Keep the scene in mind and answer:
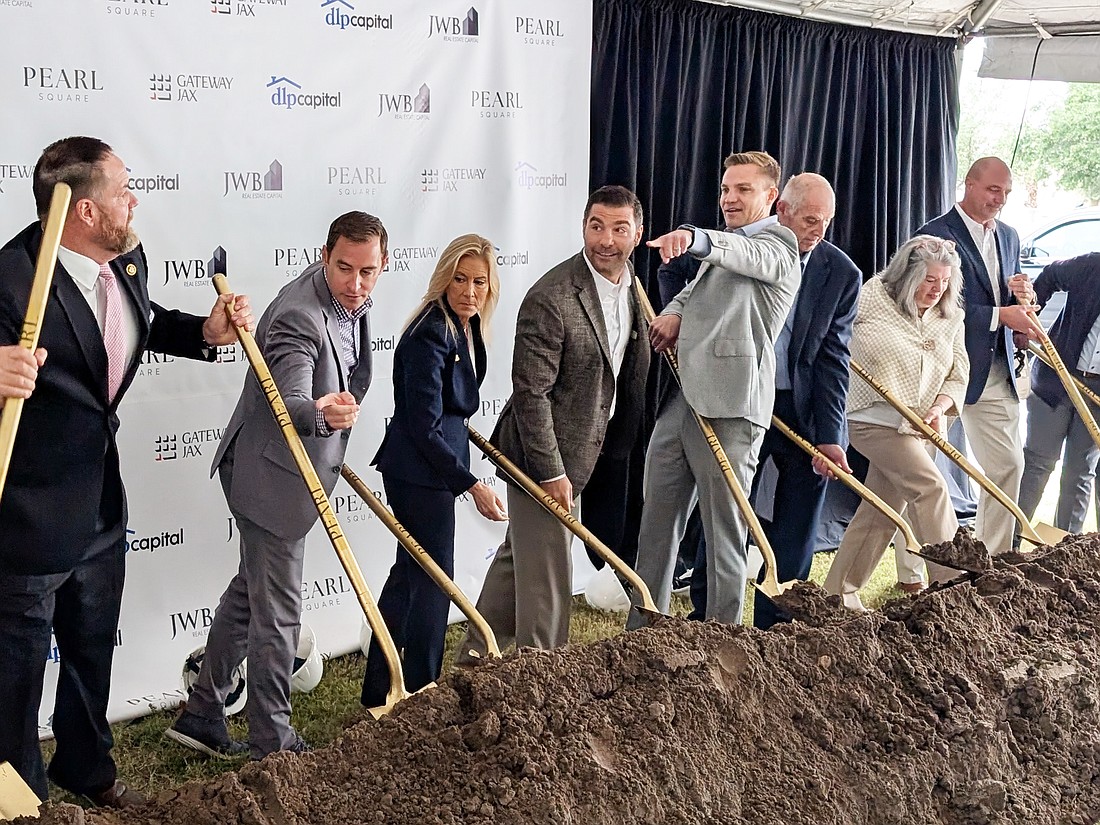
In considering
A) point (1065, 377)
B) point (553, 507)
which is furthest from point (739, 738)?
point (1065, 377)

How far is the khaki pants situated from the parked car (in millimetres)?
3522

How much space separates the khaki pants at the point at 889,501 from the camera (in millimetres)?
4234

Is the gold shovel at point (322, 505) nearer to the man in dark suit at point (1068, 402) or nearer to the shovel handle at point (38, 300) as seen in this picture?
the shovel handle at point (38, 300)

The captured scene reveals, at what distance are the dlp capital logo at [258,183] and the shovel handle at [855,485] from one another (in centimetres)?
192

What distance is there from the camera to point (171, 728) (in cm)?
330

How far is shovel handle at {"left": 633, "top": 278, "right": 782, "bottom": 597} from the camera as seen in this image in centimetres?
336

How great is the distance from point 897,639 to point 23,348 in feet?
6.84

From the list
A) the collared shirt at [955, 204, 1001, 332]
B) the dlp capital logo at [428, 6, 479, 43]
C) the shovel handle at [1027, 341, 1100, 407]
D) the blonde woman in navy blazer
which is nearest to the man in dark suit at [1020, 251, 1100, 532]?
the shovel handle at [1027, 341, 1100, 407]

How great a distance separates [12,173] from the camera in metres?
3.10

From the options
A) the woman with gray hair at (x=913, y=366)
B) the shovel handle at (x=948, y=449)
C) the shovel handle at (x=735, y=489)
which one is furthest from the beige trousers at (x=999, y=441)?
the shovel handle at (x=735, y=489)

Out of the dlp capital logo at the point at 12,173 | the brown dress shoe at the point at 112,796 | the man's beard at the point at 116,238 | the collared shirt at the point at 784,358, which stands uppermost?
the dlp capital logo at the point at 12,173

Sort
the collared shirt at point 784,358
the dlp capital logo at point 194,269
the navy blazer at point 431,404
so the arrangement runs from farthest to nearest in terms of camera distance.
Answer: the collared shirt at point 784,358 → the dlp capital logo at point 194,269 → the navy blazer at point 431,404

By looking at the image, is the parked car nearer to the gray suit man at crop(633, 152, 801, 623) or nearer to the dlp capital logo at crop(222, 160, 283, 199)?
the gray suit man at crop(633, 152, 801, 623)

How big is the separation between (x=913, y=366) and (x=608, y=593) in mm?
1580
